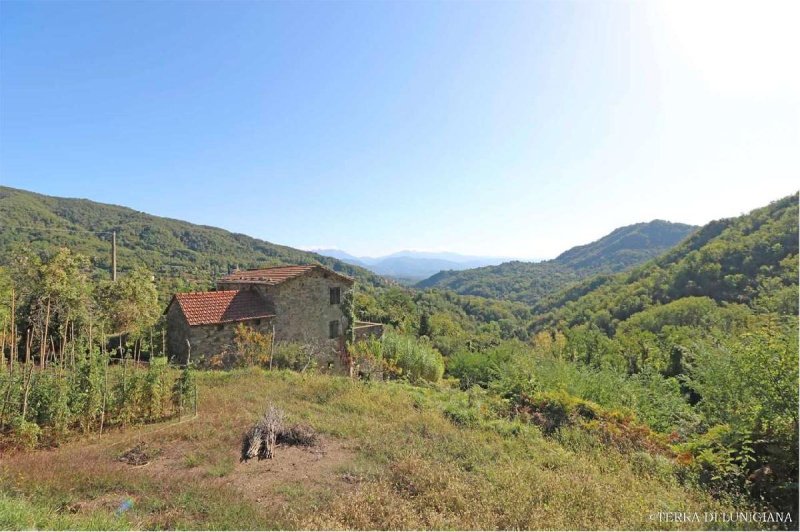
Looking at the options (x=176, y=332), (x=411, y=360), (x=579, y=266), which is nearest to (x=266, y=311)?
(x=176, y=332)

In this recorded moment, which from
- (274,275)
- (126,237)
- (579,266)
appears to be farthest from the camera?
(579,266)

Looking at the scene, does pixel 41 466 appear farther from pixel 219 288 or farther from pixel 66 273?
pixel 219 288

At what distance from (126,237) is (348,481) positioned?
305 ft

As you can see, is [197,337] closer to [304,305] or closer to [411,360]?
[304,305]

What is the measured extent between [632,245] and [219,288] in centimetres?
18488

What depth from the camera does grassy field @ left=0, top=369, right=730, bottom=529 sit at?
4.75 meters

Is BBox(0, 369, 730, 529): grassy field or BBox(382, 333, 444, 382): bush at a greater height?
BBox(0, 369, 730, 529): grassy field

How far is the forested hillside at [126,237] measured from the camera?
193ft

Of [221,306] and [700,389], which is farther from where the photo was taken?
[221,306]

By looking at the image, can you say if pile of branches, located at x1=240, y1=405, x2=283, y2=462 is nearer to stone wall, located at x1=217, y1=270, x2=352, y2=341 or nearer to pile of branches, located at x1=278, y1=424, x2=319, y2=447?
pile of branches, located at x1=278, y1=424, x2=319, y2=447

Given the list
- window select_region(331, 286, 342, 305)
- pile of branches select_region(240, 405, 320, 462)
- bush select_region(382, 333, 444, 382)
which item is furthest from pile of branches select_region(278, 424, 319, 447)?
bush select_region(382, 333, 444, 382)

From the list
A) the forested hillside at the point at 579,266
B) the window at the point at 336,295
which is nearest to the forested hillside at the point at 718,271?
the window at the point at 336,295

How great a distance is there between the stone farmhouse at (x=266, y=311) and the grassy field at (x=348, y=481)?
7.12 m

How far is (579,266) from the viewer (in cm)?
18238
